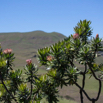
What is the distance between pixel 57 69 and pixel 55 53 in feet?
2.59

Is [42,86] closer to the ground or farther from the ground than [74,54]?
closer to the ground

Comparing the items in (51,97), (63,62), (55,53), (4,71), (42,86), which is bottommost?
(51,97)

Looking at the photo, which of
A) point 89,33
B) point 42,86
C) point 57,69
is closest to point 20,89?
point 42,86

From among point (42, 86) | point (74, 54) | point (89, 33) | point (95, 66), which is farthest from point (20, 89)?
point (89, 33)

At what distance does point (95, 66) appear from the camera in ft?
25.0

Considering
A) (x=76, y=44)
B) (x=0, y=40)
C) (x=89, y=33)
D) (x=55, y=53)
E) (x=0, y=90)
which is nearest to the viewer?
(x=55, y=53)

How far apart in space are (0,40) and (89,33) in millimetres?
158524

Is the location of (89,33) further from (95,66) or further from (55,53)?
(55,53)

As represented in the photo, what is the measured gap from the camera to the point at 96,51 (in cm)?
691

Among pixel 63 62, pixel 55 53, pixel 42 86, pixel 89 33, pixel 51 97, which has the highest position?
pixel 89 33

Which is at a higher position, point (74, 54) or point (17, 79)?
point (74, 54)

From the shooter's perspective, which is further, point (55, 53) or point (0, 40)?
point (0, 40)

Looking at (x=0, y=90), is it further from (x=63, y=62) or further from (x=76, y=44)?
(x=76, y=44)

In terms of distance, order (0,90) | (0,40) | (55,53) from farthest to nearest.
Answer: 1. (0,40)
2. (0,90)
3. (55,53)
